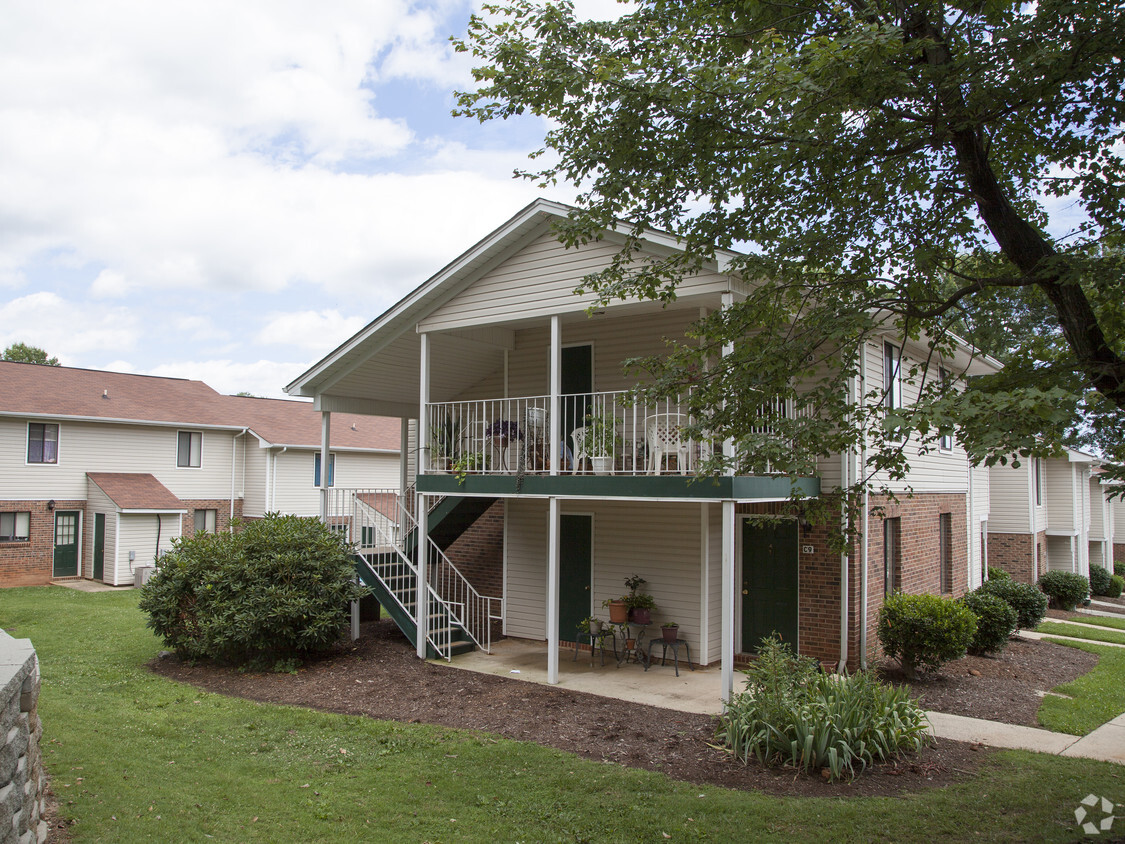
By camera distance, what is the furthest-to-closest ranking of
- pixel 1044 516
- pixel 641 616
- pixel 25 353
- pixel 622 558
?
pixel 25 353 < pixel 1044 516 < pixel 622 558 < pixel 641 616

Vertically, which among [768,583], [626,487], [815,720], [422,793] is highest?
[626,487]

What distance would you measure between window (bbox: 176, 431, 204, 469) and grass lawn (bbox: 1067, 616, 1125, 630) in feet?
86.0

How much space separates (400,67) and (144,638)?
10760 mm

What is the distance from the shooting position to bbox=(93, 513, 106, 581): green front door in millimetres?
22812

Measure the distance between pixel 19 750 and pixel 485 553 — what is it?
10.4 meters

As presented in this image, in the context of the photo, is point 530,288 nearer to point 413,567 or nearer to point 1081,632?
point 413,567

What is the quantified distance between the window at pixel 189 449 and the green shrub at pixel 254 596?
15554 mm

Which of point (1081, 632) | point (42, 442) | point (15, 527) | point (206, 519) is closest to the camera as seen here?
point (1081, 632)

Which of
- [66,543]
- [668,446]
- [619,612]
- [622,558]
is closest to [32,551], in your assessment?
[66,543]

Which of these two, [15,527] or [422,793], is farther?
[15,527]

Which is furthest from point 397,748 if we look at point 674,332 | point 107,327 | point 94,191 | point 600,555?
point 107,327

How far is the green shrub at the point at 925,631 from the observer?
10172 mm

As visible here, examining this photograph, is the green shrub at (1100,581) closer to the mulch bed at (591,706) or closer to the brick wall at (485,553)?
the mulch bed at (591,706)

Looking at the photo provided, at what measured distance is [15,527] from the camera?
22.0 meters
